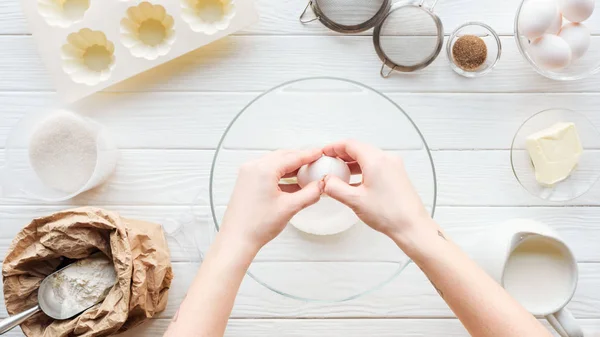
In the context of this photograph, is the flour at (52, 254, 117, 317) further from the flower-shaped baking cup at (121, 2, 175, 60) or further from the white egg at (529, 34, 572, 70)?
the white egg at (529, 34, 572, 70)

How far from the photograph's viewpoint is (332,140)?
917 mm

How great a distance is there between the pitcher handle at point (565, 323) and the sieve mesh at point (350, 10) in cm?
66

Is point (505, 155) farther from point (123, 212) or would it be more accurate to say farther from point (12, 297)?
point (12, 297)

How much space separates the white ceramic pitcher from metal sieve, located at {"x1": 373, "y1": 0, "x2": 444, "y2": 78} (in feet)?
1.19

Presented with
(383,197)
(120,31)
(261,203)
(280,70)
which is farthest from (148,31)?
(383,197)

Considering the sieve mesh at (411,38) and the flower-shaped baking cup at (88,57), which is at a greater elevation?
the sieve mesh at (411,38)

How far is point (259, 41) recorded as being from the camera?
1066 millimetres

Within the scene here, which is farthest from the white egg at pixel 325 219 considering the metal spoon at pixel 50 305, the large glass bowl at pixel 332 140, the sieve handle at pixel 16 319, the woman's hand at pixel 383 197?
the sieve handle at pixel 16 319

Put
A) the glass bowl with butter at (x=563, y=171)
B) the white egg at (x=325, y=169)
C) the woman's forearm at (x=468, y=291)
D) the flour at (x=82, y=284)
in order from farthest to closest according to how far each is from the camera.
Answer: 1. the glass bowl with butter at (x=563, y=171)
2. the flour at (x=82, y=284)
3. the white egg at (x=325, y=169)
4. the woman's forearm at (x=468, y=291)

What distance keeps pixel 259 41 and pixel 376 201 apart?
1.59ft

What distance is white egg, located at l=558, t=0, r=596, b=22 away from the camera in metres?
0.97

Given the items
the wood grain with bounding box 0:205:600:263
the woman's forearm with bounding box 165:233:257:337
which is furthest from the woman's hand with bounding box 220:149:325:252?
the wood grain with bounding box 0:205:600:263

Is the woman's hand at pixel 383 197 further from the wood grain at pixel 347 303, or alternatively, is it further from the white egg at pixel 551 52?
the white egg at pixel 551 52

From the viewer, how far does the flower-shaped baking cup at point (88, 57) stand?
3.41 feet
